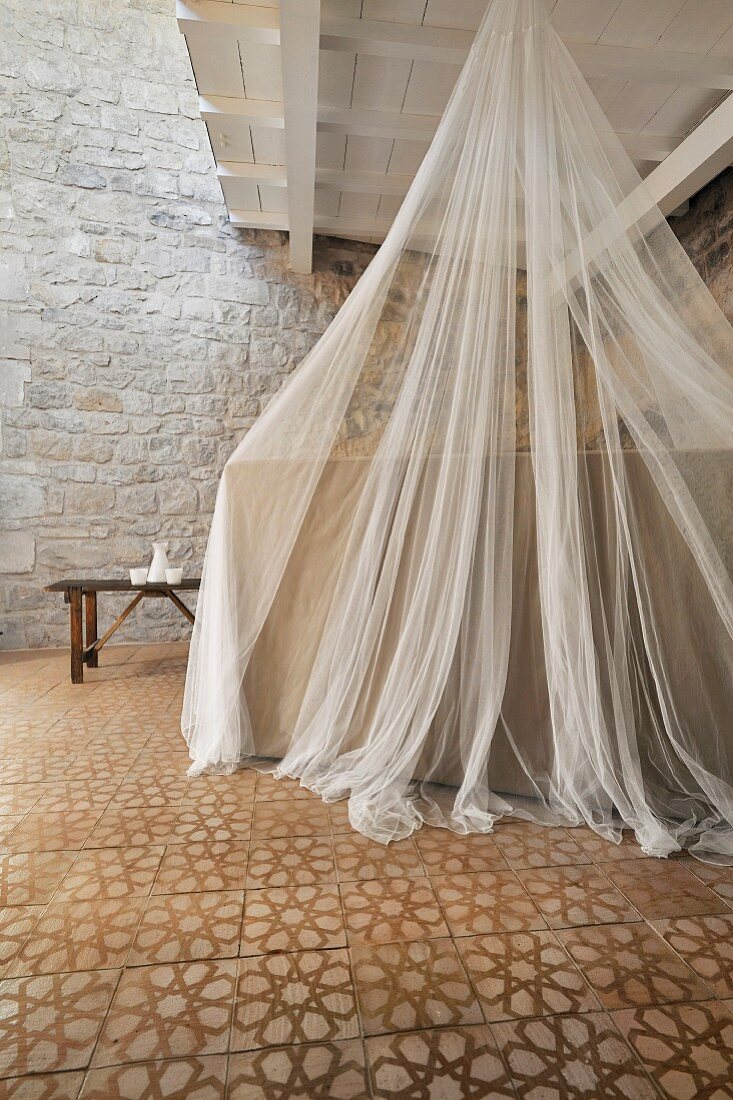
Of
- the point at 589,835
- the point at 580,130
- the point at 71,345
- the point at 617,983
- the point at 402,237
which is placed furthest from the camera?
the point at 71,345

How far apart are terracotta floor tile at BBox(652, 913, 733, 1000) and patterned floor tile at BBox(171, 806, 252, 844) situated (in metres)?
0.91

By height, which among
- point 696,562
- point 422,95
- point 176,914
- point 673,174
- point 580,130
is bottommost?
point 176,914

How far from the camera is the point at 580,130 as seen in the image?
1738 millimetres

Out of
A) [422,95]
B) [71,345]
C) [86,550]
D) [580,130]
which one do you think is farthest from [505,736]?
[71,345]

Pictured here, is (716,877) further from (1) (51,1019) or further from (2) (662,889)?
(1) (51,1019)

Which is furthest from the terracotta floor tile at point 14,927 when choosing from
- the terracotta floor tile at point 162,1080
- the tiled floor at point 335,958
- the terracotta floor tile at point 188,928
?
the terracotta floor tile at point 162,1080

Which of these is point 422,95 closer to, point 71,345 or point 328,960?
point 71,345

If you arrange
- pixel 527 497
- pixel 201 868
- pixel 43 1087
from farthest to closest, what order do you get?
pixel 527 497, pixel 201 868, pixel 43 1087

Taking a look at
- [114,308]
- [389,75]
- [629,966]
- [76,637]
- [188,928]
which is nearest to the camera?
[629,966]

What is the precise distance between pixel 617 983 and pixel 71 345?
3.97 m

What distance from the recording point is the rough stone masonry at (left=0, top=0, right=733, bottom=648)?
3863 millimetres

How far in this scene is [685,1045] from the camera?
982mm

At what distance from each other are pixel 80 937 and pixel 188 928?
7.3 inches

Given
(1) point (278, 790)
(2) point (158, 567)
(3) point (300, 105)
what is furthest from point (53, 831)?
(3) point (300, 105)
